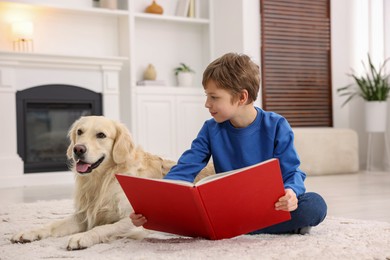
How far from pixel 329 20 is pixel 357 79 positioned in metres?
0.74

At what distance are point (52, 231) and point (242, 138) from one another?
0.77 meters

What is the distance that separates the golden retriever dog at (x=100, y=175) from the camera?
1.93 metres

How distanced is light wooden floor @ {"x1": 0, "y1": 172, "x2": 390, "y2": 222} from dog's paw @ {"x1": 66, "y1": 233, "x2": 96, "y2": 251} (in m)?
1.27

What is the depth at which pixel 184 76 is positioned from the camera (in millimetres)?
5535

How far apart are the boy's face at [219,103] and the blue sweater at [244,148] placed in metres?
0.11

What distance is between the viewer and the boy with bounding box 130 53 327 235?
Answer: 1821mm

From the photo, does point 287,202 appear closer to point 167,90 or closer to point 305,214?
point 305,214

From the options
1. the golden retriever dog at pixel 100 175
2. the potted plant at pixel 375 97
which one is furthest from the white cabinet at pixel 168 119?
the golden retriever dog at pixel 100 175

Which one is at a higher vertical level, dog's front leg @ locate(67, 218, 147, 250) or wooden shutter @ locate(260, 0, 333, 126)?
wooden shutter @ locate(260, 0, 333, 126)

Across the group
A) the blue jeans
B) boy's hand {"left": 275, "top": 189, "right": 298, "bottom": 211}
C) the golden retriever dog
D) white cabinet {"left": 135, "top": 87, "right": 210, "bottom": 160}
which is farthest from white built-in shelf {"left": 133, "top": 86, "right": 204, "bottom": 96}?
boy's hand {"left": 275, "top": 189, "right": 298, "bottom": 211}

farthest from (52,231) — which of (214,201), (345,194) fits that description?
(345,194)

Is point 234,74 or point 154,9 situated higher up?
point 154,9

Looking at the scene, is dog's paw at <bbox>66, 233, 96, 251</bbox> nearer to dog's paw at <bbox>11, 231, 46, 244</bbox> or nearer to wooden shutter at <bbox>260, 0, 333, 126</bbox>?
dog's paw at <bbox>11, 231, 46, 244</bbox>

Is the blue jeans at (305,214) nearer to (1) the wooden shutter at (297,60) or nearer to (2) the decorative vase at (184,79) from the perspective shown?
(1) the wooden shutter at (297,60)
